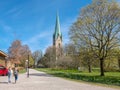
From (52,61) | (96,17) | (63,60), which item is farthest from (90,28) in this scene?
(52,61)

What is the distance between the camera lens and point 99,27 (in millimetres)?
44344

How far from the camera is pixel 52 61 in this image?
126438 mm

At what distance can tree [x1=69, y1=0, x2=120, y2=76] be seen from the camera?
43.7 meters

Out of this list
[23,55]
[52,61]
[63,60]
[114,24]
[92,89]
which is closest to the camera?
[92,89]

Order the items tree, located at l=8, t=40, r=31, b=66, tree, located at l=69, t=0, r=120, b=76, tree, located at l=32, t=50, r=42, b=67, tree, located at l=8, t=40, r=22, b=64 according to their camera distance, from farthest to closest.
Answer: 1. tree, located at l=32, t=50, r=42, b=67
2. tree, located at l=8, t=40, r=31, b=66
3. tree, located at l=8, t=40, r=22, b=64
4. tree, located at l=69, t=0, r=120, b=76

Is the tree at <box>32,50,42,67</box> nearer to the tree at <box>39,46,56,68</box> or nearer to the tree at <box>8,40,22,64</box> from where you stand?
the tree at <box>39,46,56,68</box>

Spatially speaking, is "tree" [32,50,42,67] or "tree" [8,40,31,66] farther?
"tree" [32,50,42,67]

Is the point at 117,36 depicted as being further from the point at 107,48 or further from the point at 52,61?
the point at 52,61

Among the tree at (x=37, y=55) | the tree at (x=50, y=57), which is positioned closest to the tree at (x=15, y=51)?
the tree at (x=50, y=57)

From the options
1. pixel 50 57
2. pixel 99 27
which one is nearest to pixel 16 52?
pixel 50 57

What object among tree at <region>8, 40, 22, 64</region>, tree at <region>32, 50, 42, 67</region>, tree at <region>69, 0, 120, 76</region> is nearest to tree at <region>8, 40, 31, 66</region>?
tree at <region>8, 40, 22, 64</region>

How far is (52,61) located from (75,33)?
81.3 meters

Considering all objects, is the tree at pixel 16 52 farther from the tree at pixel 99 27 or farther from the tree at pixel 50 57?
the tree at pixel 99 27

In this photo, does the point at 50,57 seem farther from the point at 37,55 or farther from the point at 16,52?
the point at 16,52
